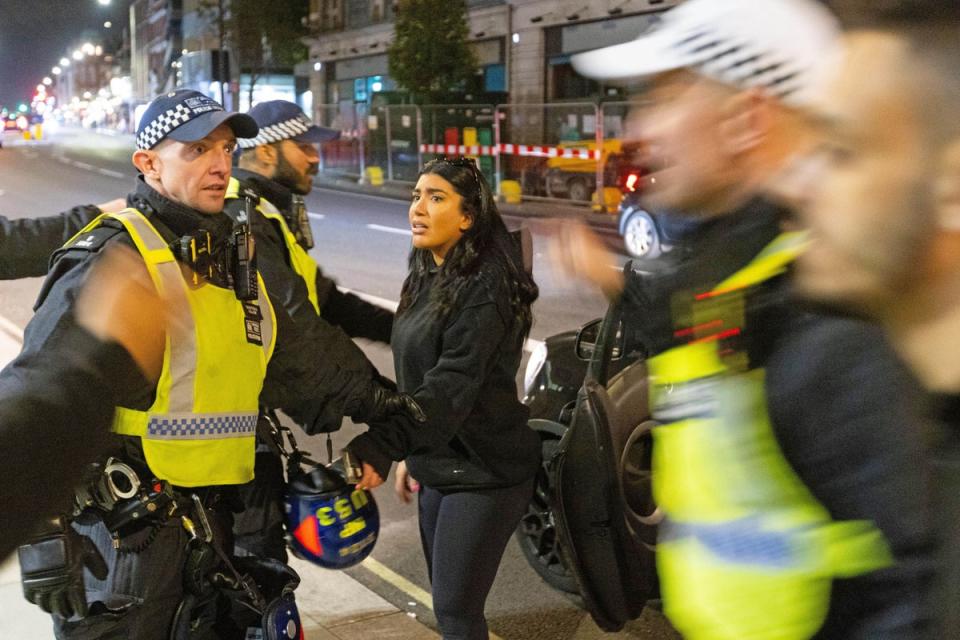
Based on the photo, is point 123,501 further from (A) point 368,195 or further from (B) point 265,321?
(A) point 368,195

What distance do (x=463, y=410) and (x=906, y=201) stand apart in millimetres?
2216

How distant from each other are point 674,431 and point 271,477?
6.32ft

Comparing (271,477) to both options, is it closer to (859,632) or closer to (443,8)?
(859,632)

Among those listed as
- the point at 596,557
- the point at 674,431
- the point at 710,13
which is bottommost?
the point at 596,557

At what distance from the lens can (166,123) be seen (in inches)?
121

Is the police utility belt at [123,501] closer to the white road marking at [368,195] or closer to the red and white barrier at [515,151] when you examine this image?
the red and white barrier at [515,151]

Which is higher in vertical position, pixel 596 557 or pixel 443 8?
pixel 443 8

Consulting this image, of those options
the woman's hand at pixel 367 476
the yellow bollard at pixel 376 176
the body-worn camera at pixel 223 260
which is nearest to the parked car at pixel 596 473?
the woman's hand at pixel 367 476

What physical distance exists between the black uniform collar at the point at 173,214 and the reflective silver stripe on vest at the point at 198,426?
494mm

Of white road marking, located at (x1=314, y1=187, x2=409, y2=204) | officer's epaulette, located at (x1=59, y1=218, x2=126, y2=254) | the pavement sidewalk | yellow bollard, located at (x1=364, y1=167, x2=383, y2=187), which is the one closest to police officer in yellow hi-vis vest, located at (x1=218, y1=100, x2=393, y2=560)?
officer's epaulette, located at (x1=59, y1=218, x2=126, y2=254)

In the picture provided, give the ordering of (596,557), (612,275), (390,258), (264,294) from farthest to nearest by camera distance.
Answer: (390,258) → (596,557) → (264,294) → (612,275)

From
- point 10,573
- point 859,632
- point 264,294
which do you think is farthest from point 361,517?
point 10,573

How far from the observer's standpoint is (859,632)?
1.35 metres

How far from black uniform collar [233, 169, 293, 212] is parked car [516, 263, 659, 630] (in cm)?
137
